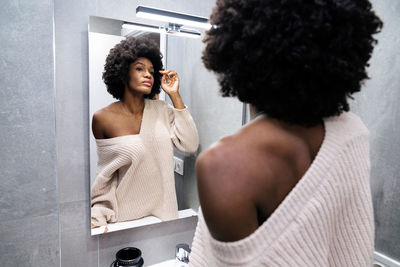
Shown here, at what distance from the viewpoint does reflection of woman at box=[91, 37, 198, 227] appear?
901 millimetres

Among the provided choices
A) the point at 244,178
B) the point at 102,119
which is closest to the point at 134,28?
the point at 102,119

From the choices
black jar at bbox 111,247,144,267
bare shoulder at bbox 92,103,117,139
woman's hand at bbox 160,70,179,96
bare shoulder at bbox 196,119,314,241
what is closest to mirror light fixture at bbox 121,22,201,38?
woman's hand at bbox 160,70,179,96

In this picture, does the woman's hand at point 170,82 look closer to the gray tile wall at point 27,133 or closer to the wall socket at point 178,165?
the wall socket at point 178,165

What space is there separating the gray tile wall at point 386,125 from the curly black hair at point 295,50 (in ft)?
1.67

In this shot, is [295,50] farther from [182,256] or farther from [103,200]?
[182,256]

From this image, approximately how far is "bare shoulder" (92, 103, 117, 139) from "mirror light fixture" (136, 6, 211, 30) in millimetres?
318

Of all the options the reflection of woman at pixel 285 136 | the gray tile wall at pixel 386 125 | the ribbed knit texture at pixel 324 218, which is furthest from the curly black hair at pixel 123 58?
the gray tile wall at pixel 386 125

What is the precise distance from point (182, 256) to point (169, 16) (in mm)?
899

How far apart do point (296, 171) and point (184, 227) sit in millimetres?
810

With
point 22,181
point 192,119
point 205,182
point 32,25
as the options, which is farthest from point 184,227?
point 32,25

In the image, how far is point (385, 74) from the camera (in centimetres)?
87

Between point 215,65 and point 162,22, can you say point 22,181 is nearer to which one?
point 215,65

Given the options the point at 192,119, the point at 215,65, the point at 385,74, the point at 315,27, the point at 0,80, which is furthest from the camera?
the point at 192,119

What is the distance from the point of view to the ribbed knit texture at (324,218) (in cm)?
45
